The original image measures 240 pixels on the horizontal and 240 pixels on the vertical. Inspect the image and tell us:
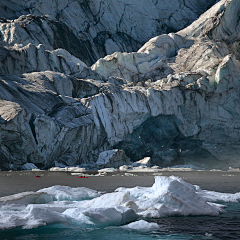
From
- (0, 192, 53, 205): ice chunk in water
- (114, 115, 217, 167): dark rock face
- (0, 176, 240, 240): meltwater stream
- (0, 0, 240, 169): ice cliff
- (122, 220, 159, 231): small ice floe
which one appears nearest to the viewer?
(0, 176, 240, 240): meltwater stream

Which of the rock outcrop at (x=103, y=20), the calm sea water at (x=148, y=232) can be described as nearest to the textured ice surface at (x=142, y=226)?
the calm sea water at (x=148, y=232)

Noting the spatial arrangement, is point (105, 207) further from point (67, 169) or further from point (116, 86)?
point (116, 86)

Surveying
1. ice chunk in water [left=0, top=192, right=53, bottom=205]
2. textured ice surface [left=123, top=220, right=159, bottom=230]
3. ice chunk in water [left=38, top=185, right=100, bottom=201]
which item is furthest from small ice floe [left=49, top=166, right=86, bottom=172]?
textured ice surface [left=123, top=220, right=159, bottom=230]

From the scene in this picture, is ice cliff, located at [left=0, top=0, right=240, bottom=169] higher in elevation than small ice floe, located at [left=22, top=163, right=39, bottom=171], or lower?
higher

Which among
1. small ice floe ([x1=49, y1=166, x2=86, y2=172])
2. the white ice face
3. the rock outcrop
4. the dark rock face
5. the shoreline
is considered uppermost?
the rock outcrop

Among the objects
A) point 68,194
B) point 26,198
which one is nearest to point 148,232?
point 26,198

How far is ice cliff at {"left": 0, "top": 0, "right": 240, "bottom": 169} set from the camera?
25.9 m

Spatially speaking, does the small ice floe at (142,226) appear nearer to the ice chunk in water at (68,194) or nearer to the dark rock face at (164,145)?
the ice chunk in water at (68,194)

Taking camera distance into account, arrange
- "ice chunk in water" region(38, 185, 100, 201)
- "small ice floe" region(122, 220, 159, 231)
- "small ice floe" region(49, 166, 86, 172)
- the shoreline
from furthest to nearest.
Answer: "small ice floe" region(49, 166, 86, 172) → the shoreline → "ice chunk in water" region(38, 185, 100, 201) → "small ice floe" region(122, 220, 159, 231)

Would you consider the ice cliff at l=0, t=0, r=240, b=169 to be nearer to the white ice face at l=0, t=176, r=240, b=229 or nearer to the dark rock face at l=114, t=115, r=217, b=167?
the dark rock face at l=114, t=115, r=217, b=167

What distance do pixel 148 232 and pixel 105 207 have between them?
1.32 m

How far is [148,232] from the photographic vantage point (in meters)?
6.48

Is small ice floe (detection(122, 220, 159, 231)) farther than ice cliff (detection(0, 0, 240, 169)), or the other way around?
ice cliff (detection(0, 0, 240, 169))

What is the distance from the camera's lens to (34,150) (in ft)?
78.4
